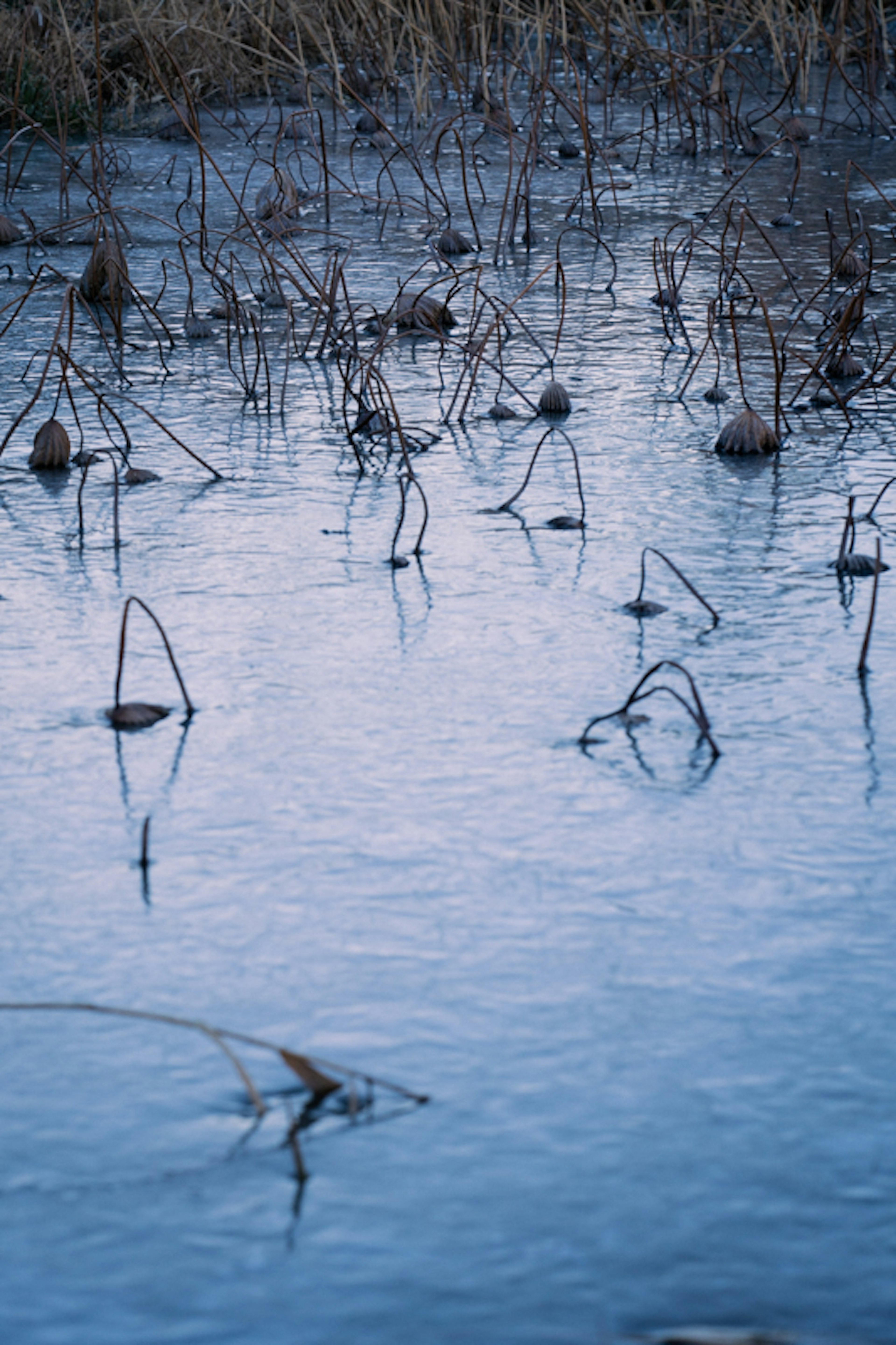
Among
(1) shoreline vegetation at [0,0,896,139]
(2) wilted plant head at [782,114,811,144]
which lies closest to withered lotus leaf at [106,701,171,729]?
(1) shoreline vegetation at [0,0,896,139]

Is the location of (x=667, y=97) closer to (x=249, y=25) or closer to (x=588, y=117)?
(x=588, y=117)

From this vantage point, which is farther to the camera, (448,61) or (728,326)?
(448,61)

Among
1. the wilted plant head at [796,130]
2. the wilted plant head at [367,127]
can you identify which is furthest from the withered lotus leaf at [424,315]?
the wilted plant head at [367,127]

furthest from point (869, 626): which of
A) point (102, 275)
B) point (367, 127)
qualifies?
point (367, 127)

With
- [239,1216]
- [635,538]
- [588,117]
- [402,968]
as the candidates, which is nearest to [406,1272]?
[239,1216]

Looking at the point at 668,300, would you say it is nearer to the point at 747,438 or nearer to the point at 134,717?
the point at 747,438

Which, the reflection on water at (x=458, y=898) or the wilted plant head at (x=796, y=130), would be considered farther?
the wilted plant head at (x=796, y=130)

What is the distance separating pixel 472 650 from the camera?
2.06 metres

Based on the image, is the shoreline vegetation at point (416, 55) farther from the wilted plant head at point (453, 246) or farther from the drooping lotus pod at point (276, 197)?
the wilted plant head at point (453, 246)

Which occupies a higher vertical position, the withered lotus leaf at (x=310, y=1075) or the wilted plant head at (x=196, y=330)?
the wilted plant head at (x=196, y=330)

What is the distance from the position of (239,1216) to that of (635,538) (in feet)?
4.83

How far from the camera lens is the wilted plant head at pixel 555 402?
3059 millimetres

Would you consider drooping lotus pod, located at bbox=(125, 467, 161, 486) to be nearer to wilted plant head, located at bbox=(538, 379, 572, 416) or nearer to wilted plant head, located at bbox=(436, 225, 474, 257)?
wilted plant head, located at bbox=(538, 379, 572, 416)

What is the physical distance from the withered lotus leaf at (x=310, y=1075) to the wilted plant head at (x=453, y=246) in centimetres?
339
